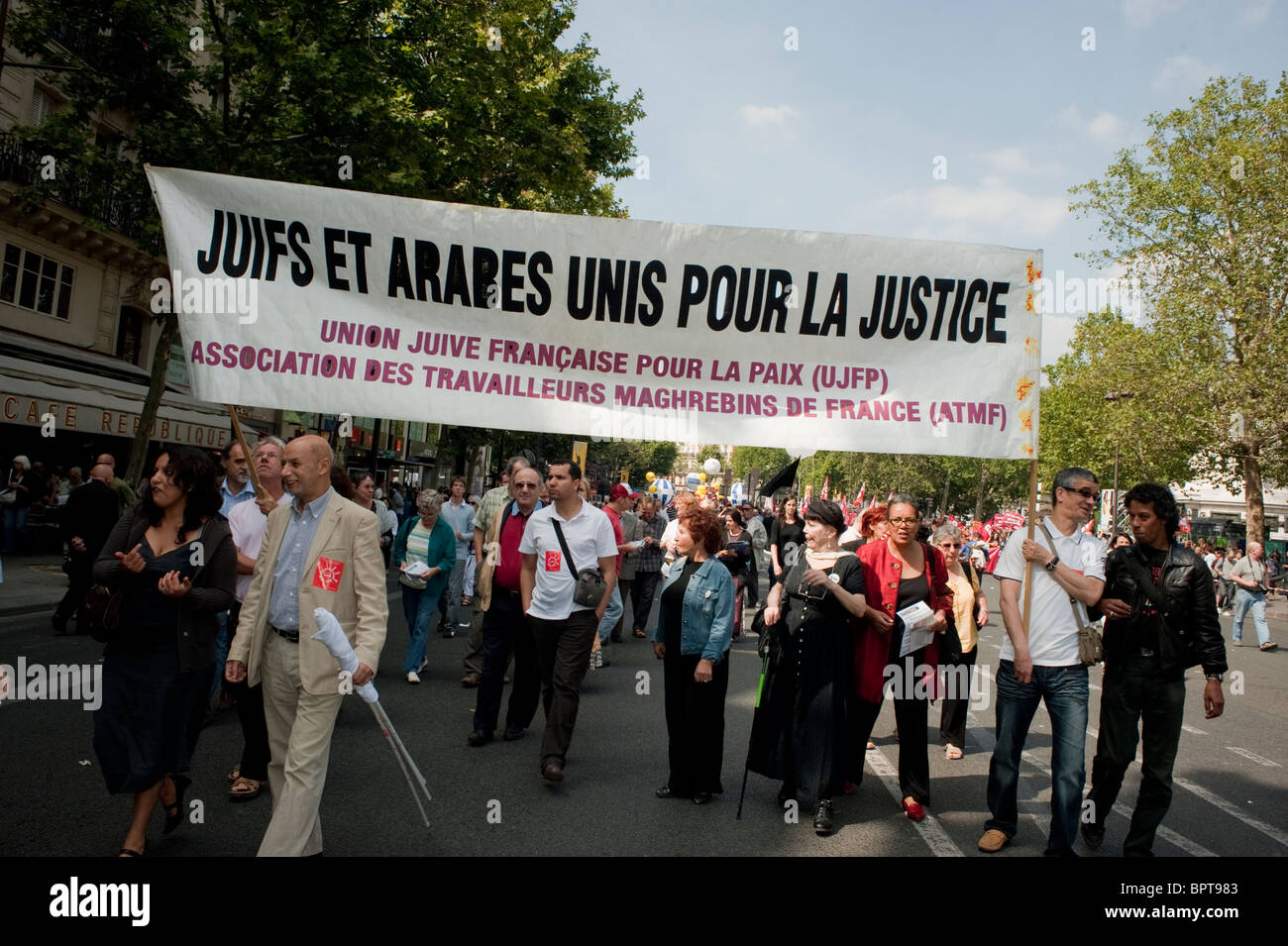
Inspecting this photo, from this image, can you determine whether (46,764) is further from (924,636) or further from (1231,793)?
(1231,793)

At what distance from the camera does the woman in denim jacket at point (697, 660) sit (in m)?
5.57

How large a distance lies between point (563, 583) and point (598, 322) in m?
1.98

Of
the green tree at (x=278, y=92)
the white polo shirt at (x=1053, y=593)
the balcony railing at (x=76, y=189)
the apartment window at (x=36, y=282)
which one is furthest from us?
the apartment window at (x=36, y=282)

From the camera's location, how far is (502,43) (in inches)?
830

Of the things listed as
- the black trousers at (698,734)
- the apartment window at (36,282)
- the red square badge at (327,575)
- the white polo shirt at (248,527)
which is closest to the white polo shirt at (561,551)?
the black trousers at (698,734)

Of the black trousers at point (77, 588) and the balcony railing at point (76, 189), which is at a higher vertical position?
the balcony railing at point (76, 189)

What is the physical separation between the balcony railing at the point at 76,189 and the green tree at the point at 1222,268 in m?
30.3

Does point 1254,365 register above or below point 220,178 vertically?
above

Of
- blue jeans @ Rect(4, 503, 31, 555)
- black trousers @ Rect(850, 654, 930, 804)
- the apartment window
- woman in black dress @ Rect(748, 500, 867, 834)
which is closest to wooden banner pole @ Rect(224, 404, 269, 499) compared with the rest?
woman in black dress @ Rect(748, 500, 867, 834)

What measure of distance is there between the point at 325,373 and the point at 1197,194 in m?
35.1

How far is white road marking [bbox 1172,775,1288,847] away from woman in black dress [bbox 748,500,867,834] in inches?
100.0

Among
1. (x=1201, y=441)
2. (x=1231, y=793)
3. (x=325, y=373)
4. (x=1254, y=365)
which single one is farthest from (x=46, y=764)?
(x=1201, y=441)

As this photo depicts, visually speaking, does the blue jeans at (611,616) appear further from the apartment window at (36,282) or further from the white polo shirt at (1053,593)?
the apartment window at (36,282)

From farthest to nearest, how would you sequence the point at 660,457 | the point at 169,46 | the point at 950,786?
the point at 660,457, the point at 169,46, the point at 950,786
